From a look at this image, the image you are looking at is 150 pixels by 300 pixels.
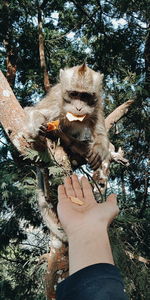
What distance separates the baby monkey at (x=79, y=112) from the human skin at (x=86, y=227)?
196 centimetres

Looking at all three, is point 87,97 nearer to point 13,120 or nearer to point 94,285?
point 13,120

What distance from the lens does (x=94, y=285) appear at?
1.19m

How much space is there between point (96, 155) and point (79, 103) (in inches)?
24.7

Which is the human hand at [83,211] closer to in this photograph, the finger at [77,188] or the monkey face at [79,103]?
the finger at [77,188]

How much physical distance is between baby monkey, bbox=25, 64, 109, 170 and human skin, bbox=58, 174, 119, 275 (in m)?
1.96

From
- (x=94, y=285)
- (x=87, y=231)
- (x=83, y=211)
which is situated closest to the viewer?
(x=94, y=285)

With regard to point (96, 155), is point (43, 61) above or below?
above

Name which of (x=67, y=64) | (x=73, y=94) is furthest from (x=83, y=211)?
(x=67, y=64)

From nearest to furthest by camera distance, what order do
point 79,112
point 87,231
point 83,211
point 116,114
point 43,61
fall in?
point 87,231 < point 83,211 < point 79,112 < point 116,114 < point 43,61

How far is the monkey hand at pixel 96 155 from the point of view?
13.2 ft

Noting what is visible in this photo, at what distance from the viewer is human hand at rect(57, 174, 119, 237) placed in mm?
1577

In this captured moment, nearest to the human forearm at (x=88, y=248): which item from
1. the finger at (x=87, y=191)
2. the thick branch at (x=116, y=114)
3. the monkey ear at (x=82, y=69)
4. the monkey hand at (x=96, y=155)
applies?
the finger at (x=87, y=191)

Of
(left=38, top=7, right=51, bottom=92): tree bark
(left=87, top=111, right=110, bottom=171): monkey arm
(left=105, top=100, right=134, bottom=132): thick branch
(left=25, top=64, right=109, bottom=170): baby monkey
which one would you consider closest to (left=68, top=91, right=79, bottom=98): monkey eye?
(left=25, top=64, right=109, bottom=170): baby monkey

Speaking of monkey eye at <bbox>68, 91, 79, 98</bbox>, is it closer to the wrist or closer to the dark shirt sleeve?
the wrist
